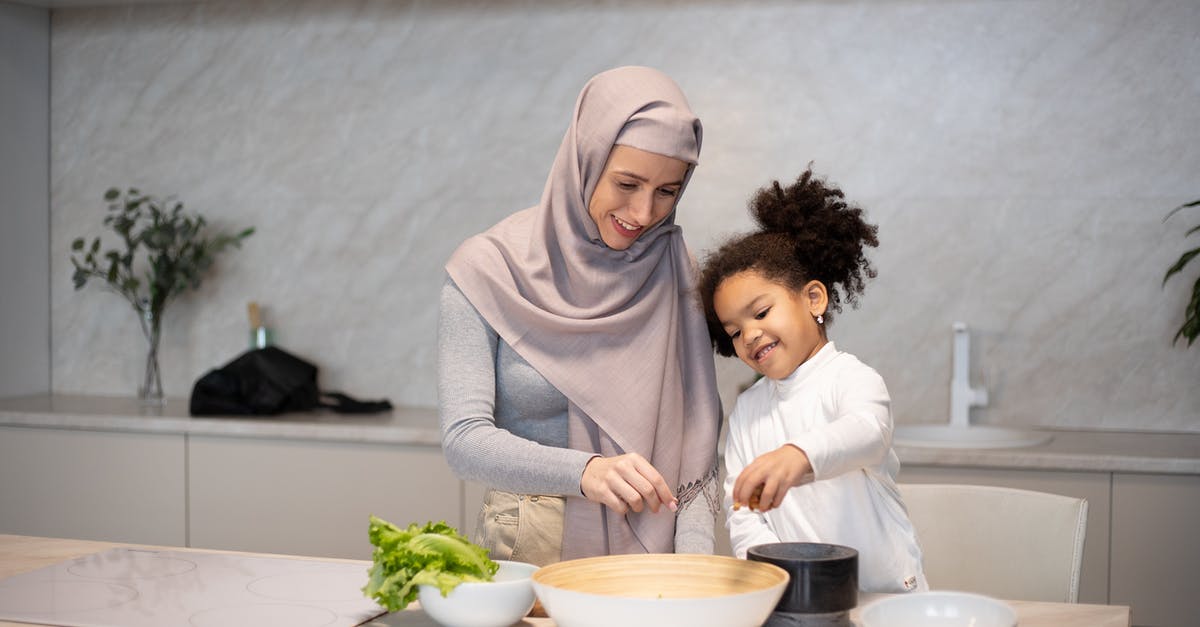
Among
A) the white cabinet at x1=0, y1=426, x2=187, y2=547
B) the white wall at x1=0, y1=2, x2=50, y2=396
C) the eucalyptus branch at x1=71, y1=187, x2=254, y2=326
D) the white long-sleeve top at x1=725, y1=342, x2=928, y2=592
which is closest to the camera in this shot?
the white long-sleeve top at x1=725, y1=342, x2=928, y2=592

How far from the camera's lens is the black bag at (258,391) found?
3.23 m

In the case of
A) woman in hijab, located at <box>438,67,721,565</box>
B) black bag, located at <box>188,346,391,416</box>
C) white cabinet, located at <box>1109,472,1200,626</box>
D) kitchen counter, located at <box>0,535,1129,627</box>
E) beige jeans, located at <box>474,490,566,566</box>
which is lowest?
white cabinet, located at <box>1109,472,1200,626</box>

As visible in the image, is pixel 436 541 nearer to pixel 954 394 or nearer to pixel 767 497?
pixel 767 497

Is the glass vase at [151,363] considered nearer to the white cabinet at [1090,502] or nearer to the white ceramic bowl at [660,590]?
the white cabinet at [1090,502]

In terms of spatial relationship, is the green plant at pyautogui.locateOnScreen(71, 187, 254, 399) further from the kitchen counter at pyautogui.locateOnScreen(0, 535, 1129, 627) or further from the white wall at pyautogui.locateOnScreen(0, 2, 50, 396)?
the kitchen counter at pyautogui.locateOnScreen(0, 535, 1129, 627)

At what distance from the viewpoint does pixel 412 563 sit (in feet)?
4.31

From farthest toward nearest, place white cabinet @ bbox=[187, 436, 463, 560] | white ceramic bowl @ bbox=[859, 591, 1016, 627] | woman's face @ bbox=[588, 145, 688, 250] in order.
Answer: white cabinet @ bbox=[187, 436, 463, 560] < woman's face @ bbox=[588, 145, 688, 250] < white ceramic bowl @ bbox=[859, 591, 1016, 627]

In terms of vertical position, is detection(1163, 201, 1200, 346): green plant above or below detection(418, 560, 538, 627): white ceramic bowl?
above

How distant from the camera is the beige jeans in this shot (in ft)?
5.78

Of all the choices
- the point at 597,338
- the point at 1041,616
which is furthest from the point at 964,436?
the point at 1041,616

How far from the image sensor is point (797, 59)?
3223 mm

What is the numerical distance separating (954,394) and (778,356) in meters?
1.52

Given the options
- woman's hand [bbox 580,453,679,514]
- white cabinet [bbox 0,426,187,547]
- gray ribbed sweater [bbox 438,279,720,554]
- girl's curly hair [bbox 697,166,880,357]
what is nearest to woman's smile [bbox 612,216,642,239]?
girl's curly hair [bbox 697,166,880,357]

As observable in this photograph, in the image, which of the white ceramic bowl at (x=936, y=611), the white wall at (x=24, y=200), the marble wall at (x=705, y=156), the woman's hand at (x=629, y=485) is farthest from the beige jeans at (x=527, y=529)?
the white wall at (x=24, y=200)
